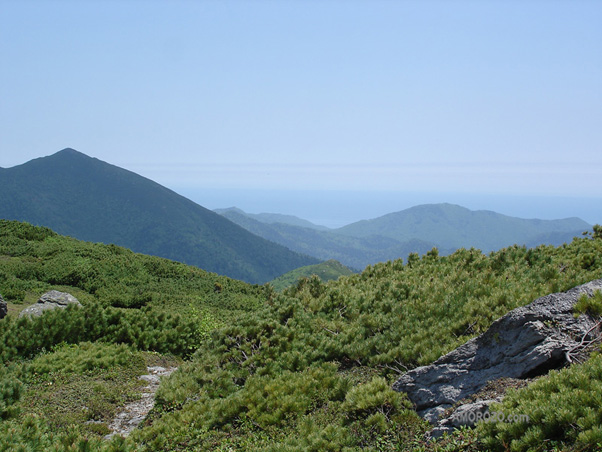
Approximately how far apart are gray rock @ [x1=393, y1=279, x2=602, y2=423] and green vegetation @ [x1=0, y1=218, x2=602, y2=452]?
0.36m

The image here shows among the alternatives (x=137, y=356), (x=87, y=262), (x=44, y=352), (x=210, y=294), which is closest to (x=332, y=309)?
(x=137, y=356)

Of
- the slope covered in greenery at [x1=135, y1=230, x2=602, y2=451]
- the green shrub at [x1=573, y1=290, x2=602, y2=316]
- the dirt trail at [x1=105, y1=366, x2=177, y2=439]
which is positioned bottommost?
the dirt trail at [x1=105, y1=366, x2=177, y2=439]

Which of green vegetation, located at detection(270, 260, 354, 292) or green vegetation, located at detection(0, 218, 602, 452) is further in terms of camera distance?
green vegetation, located at detection(270, 260, 354, 292)

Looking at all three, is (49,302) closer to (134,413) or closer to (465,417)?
(134,413)

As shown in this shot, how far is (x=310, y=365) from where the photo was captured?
29.5ft

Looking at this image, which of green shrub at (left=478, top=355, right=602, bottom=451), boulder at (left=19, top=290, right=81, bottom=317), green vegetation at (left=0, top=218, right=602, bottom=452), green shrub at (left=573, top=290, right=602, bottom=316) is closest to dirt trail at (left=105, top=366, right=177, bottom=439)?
green vegetation at (left=0, top=218, right=602, bottom=452)

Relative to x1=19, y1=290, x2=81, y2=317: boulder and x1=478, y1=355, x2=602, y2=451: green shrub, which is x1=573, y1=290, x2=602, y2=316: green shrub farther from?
x1=19, y1=290, x2=81, y2=317: boulder

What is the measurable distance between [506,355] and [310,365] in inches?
169

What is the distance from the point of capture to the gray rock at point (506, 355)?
6059 mm

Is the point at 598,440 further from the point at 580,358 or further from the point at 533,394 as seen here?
the point at 580,358

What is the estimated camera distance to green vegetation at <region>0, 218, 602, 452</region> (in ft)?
18.6

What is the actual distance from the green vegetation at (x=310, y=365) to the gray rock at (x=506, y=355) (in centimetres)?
36

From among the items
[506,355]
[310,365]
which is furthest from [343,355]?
[506,355]

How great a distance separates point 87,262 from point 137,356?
15.5 meters
